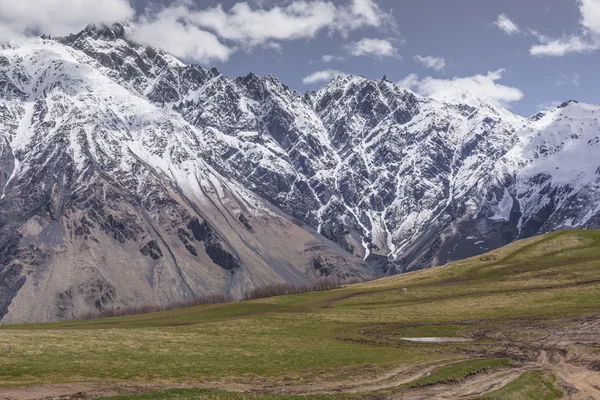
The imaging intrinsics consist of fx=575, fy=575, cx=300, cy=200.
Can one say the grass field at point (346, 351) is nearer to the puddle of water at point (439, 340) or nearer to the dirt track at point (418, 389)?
the dirt track at point (418, 389)

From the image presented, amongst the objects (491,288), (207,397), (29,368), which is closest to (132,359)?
(29,368)

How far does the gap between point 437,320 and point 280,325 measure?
27190 mm

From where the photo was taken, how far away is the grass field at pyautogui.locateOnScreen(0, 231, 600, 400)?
47781 mm

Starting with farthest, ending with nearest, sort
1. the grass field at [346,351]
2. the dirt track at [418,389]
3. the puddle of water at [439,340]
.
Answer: the puddle of water at [439,340]
the grass field at [346,351]
the dirt track at [418,389]

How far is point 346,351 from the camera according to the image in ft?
224

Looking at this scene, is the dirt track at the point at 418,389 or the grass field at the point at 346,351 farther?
the grass field at the point at 346,351

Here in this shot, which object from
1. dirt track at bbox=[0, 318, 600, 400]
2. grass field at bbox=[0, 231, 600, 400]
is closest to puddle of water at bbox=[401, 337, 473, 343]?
grass field at bbox=[0, 231, 600, 400]

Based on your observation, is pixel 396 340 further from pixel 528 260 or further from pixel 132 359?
pixel 528 260

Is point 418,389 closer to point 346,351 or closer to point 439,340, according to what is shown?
point 346,351

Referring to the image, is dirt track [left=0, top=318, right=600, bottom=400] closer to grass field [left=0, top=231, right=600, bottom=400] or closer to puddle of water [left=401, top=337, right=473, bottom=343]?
grass field [left=0, top=231, right=600, bottom=400]

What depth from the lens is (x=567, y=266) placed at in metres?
142

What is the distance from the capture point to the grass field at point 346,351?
157 ft

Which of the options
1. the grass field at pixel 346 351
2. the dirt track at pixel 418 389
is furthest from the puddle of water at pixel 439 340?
the dirt track at pixel 418 389

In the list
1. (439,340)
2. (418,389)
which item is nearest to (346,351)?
(439,340)
